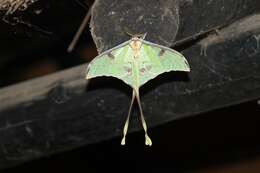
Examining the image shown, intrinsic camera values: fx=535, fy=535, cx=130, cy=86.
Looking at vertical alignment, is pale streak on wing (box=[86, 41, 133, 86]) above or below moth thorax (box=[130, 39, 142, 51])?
below

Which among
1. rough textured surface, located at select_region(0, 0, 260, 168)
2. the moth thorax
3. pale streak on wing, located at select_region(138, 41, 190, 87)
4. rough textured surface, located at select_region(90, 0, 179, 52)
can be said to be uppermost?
rough textured surface, located at select_region(90, 0, 179, 52)

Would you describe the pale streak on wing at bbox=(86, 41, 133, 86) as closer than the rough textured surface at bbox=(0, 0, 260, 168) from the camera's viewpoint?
Yes

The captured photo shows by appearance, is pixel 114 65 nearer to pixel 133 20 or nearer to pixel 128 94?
pixel 133 20

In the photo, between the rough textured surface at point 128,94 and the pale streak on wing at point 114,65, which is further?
the rough textured surface at point 128,94

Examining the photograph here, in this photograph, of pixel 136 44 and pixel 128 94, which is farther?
pixel 128 94

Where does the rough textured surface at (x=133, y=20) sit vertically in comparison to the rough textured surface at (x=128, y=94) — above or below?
above

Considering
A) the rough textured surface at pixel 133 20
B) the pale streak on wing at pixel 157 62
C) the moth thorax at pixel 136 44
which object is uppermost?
the rough textured surface at pixel 133 20

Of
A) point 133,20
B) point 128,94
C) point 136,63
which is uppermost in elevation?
point 133,20

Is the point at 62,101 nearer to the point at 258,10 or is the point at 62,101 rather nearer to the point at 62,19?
the point at 62,19

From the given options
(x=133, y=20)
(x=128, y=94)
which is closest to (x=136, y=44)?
(x=133, y=20)
